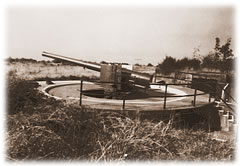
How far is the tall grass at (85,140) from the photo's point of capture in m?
4.36

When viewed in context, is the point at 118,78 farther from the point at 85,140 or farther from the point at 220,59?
the point at 220,59

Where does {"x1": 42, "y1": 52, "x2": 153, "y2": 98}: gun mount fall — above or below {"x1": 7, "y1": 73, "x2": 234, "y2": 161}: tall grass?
above

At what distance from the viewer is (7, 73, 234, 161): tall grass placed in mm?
4359

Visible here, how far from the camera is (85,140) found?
4.96 metres

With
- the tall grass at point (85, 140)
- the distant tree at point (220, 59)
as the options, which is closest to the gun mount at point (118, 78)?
the tall grass at point (85, 140)

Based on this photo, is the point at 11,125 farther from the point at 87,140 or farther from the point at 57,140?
the point at 87,140

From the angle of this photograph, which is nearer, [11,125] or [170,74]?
[11,125]

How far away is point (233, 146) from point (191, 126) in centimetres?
241

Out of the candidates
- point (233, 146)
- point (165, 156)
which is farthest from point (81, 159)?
point (233, 146)

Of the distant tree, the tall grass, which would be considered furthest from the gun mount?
the distant tree

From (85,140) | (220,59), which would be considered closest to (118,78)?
(85,140)

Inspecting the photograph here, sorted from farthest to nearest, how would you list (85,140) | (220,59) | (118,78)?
(220,59) → (118,78) → (85,140)

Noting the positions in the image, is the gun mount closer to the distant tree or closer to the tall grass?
the tall grass

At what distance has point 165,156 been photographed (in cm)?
464
